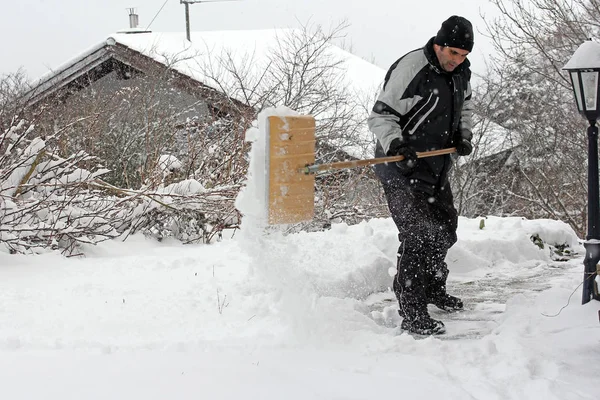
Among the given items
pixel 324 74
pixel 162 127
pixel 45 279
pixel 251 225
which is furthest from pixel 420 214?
Answer: pixel 324 74

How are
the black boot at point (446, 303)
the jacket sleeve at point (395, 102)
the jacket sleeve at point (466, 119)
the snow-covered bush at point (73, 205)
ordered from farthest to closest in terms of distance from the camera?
the snow-covered bush at point (73, 205), the black boot at point (446, 303), the jacket sleeve at point (466, 119), the jacket sleeve at point (395, 102)

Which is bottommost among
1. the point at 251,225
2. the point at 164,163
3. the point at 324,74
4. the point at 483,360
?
the point at 483,360

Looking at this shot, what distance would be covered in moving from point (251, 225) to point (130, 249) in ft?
9.53

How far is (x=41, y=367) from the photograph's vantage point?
2.75 m

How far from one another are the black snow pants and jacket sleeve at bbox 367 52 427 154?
30cm


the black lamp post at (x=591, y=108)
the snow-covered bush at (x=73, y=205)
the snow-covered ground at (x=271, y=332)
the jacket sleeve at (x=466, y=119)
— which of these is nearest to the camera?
the snow-covered ground at (x=271, y=332)

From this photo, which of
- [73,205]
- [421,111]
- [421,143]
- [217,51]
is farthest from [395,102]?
[217,51]

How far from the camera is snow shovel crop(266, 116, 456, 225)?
3.41 m

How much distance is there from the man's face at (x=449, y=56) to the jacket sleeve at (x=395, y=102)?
110 mm

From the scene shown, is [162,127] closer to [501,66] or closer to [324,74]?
[324,74]

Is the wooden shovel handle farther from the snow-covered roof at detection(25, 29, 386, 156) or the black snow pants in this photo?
the snow-covered roof at detection(25, 29, 386, 156)

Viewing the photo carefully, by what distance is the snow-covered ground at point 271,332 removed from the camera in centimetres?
266

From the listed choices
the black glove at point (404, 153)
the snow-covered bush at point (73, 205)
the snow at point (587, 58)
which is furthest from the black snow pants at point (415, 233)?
the snow-covered bush at point (73, 205)

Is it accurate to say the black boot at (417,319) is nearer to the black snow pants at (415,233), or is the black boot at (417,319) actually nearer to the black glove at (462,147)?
the black snow pants at (415,233)
